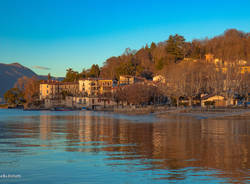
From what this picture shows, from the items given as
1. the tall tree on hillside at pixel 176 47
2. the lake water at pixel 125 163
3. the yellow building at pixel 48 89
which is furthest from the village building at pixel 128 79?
the lake water at pixel 125 163

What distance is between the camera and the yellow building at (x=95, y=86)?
A: 14775 centimetres

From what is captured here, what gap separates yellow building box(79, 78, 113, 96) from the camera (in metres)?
148

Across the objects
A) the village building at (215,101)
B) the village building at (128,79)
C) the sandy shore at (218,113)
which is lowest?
the sandy shore at (218,113)

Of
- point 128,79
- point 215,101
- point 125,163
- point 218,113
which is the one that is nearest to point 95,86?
point 128,79

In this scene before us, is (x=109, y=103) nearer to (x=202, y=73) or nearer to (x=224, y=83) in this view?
(x=202, y=73)

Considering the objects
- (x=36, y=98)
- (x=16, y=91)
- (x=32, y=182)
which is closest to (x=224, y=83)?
(x=32, y=182)

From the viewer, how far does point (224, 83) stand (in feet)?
257

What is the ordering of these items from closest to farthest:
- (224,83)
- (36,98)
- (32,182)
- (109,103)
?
(32,182) < (224,83) < (109,103) < (36,98)

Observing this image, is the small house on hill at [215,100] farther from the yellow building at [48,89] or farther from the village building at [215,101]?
the yellow building at [48,89]

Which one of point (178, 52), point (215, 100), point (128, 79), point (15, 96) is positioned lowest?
point (215, 100)

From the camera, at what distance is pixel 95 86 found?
149750 mm

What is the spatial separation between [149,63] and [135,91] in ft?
240

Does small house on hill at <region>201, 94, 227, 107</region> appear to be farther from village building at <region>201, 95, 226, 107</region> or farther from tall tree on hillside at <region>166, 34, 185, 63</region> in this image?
tall tree on hillside at <region>166, 34, 185, 63</region>

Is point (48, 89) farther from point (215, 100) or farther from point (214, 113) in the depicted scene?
point (214, 113)
